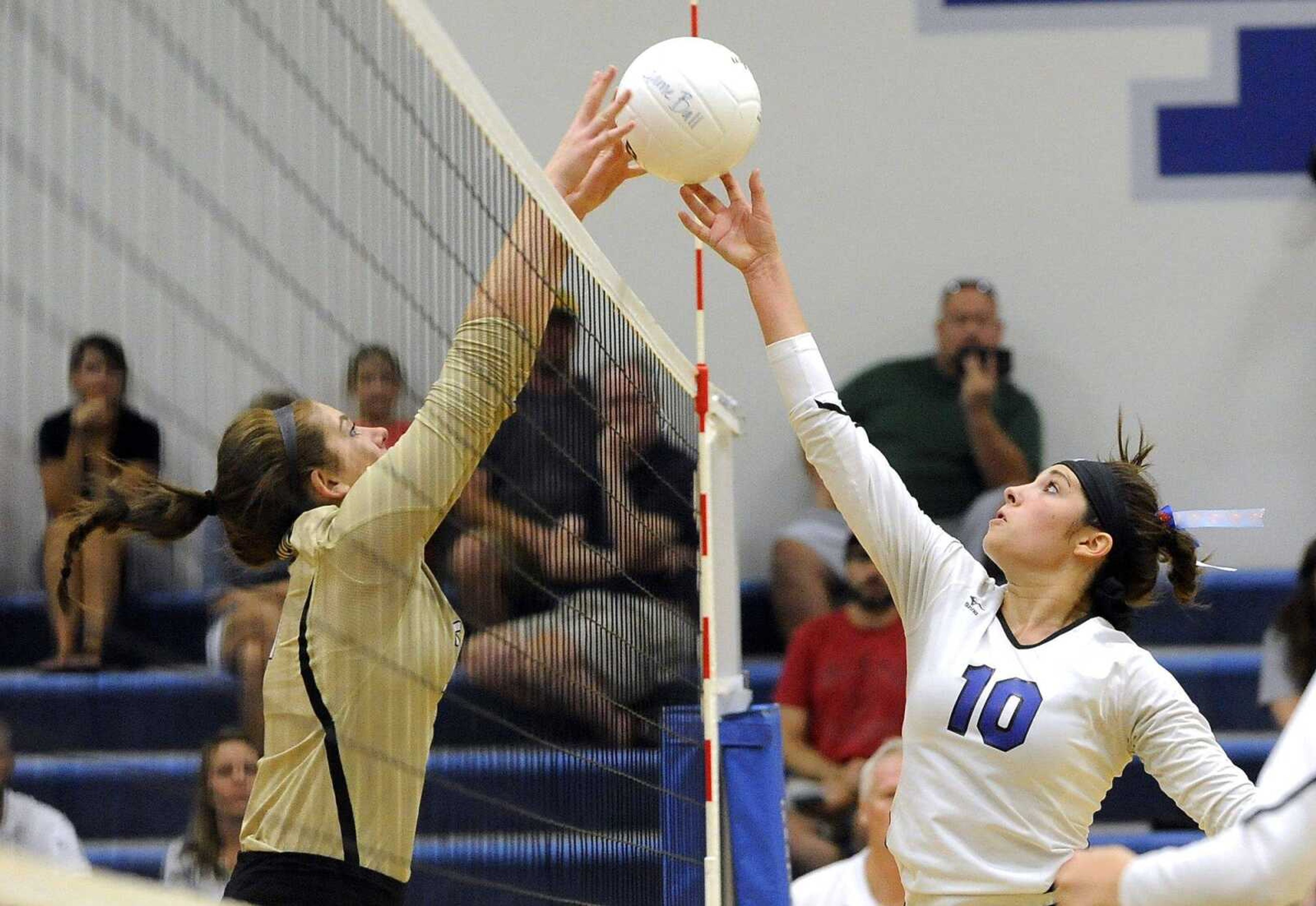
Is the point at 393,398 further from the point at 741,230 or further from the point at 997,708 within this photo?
the point at 997,708

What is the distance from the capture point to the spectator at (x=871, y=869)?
170 inches

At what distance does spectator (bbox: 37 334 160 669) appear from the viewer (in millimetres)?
3312

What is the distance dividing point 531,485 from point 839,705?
2256mm

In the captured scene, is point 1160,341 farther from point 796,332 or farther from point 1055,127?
point 796,332

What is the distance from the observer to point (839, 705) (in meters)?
5.55

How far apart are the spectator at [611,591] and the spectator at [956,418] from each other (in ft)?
7.42

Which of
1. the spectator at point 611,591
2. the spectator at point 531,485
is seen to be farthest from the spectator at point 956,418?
the spectator at point 531,485

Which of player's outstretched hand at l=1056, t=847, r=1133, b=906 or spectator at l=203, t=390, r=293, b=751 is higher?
Result: spectator at l=203, t=390, r=293, b=751

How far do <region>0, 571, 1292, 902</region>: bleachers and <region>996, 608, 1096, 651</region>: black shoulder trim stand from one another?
791 millimetres

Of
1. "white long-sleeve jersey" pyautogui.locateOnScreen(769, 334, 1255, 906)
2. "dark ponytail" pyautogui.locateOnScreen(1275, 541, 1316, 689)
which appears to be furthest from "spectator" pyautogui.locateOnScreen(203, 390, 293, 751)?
"dark ponytail" pyautogui.locateOnScreen(1275, 541, 1316, 689)

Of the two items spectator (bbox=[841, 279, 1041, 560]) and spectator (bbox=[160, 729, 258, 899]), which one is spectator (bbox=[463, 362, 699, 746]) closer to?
spectator (bbox=[160, 729, 258, 899])

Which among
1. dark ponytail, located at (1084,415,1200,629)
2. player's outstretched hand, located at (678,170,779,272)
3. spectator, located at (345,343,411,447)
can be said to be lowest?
dark ponytail, located at (1084,415,1200,629)

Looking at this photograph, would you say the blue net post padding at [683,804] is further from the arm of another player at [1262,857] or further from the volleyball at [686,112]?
the arm of another player at [1262,857]

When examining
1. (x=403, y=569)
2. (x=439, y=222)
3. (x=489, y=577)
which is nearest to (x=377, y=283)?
(x=489, y=577)
